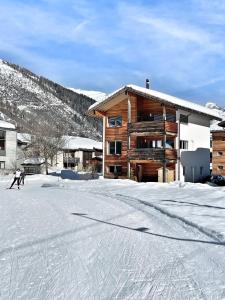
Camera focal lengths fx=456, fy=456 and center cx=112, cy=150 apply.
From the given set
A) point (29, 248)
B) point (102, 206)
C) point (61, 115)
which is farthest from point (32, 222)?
point (61, 115)

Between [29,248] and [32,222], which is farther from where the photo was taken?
[32,222]

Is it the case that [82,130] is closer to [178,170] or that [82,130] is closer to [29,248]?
[178,170]

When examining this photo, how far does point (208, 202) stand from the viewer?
19141 millimetres

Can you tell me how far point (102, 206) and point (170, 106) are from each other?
2117 centimetres

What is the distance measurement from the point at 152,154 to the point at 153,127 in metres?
2.20

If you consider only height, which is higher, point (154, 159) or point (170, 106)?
point (170, 106)

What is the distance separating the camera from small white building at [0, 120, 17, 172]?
185 feet

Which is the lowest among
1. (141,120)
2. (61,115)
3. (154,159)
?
(154,159)

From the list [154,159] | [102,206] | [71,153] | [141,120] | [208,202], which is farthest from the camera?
[71,153]

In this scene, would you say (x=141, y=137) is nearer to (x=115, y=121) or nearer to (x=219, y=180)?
(x=115, y=121)

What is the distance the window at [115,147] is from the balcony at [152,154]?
2.40m

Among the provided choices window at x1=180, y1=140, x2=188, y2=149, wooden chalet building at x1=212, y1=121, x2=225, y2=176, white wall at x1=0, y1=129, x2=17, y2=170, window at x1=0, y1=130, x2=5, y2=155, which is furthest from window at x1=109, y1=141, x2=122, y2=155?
window at x1=0, y1=130, x2=5, y2=155

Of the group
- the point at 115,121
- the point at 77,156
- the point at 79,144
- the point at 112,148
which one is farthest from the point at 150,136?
the point at 79,144

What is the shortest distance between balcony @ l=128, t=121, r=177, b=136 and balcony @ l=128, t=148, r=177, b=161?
1.41 meters
